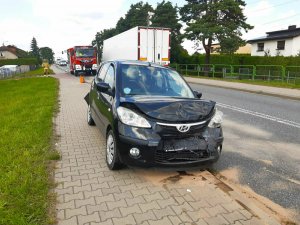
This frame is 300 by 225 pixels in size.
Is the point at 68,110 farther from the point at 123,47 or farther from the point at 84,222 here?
the point at 123,47

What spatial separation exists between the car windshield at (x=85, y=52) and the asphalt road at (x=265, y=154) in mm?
21461

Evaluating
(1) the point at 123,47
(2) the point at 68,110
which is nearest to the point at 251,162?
(2) the point at 68,110

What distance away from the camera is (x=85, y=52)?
93.9 ft

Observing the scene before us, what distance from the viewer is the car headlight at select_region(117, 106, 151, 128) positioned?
4063mm

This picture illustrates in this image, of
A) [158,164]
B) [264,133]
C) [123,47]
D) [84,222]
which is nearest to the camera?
[84,222]

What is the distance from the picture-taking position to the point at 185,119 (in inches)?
162

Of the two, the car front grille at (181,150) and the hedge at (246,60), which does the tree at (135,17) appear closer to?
the hedge at (246,60)

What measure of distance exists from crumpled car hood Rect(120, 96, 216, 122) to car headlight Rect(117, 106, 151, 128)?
0.09 m

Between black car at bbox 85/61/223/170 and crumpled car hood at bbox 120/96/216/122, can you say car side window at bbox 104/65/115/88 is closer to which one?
black car at bbox 85/61/223/170

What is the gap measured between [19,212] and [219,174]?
2.84 meters

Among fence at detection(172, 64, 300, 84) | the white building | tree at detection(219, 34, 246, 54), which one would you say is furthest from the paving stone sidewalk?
the white building

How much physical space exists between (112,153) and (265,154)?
2.90 m

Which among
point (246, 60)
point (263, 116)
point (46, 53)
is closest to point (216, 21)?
point (246, 60)

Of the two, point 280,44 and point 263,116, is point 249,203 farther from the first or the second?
point 280,44
